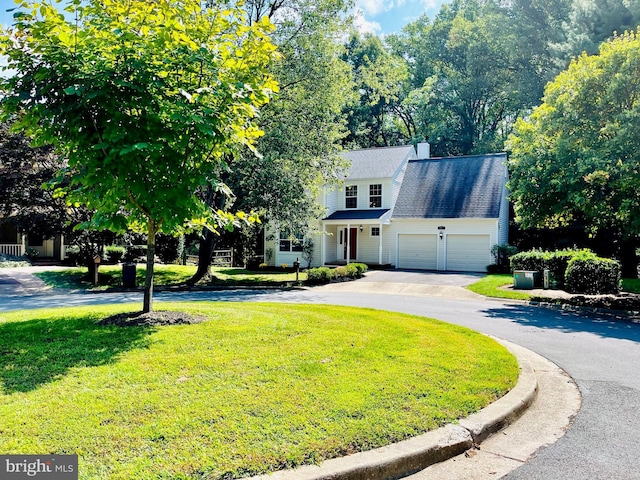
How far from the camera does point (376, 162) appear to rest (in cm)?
3084

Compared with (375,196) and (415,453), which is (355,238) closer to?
(375,196)

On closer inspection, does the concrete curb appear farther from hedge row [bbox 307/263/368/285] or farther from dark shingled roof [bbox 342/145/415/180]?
dark shingled roof [bbox 342/145/415/180]

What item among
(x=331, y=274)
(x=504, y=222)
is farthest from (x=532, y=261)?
(x=504, y=222)

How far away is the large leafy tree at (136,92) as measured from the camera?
19.7ft

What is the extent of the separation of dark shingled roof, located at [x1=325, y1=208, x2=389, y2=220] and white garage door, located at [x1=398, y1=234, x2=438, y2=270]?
1999 millimetres

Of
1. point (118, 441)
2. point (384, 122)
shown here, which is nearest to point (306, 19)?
point (118, 441)

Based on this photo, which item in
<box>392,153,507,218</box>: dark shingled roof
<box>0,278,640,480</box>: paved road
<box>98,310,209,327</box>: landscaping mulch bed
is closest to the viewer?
<box>0,278,640,480</box>: paved road

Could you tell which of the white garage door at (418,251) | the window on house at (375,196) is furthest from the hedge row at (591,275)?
the window on house at (375,196)

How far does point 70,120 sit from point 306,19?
16342 millimetres

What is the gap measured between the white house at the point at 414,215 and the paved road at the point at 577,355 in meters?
10.8

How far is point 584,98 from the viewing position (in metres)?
14.1

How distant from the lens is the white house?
26469 mm

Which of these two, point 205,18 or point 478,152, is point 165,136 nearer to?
point 205,18

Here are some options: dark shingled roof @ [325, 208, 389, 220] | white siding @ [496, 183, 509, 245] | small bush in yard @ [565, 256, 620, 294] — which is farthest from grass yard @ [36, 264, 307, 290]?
white siding @ [496, 183, 509, 245]
